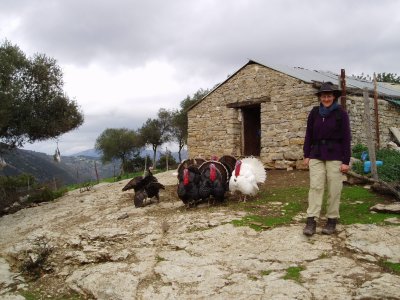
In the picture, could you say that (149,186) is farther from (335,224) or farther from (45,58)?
(45,58)

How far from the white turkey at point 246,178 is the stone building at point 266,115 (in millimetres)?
5446

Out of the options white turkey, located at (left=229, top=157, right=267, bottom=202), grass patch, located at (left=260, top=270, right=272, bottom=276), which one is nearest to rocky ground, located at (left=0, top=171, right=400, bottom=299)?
grass patch, located at (left=260, top=270, right=272, bottom=276)

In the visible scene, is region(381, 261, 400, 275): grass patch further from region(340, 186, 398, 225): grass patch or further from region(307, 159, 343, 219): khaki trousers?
region(340, 186, 398, 225): grass patch

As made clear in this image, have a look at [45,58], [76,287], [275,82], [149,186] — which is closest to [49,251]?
[76,287]

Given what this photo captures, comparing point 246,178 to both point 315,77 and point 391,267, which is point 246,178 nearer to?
point 391,267

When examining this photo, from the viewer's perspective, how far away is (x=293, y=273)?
5.33 metres

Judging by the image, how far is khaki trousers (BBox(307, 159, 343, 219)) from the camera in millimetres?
6387

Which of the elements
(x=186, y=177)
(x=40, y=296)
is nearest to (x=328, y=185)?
(x=186, y=177)

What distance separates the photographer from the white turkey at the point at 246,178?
9.29 meters

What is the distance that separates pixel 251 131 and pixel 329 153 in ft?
38.8

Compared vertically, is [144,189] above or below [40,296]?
above

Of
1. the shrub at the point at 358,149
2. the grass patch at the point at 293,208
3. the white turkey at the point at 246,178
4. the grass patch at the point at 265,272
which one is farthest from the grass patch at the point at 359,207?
the shrub at the point at 358,149

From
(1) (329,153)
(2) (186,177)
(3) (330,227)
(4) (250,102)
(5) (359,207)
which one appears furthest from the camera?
(4) (250,102)

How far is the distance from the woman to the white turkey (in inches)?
112
